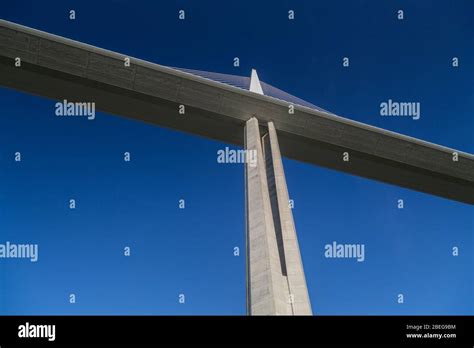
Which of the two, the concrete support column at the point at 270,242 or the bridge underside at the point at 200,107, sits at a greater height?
the bridge underside at the point at 200,107

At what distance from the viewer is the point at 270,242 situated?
38.4 feet

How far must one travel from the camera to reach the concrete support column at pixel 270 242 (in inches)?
420

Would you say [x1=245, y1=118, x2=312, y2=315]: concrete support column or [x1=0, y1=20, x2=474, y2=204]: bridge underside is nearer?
[x1=245, y1=118, x2=312, y2=315]: concrete support column

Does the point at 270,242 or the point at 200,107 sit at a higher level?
the point at 200,107

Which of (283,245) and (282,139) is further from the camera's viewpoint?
(282,139)

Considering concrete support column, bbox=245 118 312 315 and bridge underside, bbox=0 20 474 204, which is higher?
bridge underside, bbox=0 20 474 204

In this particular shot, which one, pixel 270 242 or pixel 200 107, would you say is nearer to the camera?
pixel 270 242

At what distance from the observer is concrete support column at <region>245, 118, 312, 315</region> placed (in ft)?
35.0

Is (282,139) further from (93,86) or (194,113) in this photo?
(93,86)

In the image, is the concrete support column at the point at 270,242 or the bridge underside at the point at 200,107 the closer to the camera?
the concrete support column at the point at 270,242
